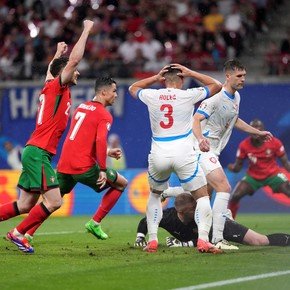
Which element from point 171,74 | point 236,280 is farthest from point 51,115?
point 236,280

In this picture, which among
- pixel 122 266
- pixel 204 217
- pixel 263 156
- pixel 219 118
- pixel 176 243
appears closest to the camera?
pixel 122 266

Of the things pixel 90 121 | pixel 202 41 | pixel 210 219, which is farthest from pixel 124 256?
pixel 202 41

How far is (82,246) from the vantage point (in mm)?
12172

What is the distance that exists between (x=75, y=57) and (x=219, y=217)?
2597 millimetres

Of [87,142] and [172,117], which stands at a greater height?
[172,117]

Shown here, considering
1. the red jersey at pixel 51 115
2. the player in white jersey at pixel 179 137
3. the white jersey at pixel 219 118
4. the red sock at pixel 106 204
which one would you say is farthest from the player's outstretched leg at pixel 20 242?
the white jersey at pixel 219 118

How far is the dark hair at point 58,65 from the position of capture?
11516mm

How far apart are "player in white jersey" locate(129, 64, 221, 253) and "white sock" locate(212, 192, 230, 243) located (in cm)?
39

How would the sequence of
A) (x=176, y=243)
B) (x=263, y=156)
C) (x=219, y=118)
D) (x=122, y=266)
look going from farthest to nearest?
(x=263, y=156)
(x=219, y=118)
(x=176, y=243)
(x=122, y=266)

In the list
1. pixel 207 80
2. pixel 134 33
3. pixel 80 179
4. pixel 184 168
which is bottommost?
pixel 80 179

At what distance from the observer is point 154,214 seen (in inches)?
445

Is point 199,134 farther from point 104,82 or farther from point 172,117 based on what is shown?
point 104,82

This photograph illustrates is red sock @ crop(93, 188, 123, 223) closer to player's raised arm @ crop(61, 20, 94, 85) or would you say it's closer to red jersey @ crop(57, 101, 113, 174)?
red jersey @ crop(57, 101, 113, 174)

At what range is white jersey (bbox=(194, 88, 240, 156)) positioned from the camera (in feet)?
39.0
